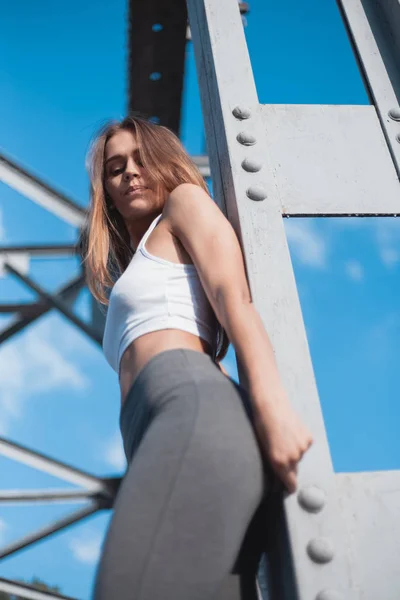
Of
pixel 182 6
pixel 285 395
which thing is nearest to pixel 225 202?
pixel 285 395

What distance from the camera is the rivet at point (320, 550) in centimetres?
139

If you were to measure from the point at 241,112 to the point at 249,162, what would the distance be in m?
0.20

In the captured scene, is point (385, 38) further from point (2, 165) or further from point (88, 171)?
point (2, 165)

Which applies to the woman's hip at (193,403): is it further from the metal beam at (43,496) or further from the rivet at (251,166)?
the metal beam at (43,496)

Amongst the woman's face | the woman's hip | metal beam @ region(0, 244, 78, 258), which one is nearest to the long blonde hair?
the woman's face

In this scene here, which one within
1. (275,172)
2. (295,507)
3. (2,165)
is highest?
(2,165)

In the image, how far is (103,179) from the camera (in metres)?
2.25

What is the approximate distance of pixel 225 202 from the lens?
6.66 feet

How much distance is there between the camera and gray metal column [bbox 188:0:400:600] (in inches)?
56.2

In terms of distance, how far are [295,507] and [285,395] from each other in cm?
24

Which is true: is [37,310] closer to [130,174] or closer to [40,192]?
[40,192]

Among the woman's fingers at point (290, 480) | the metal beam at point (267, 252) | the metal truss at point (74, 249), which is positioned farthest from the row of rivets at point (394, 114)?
the metal truss at point (74, 249)

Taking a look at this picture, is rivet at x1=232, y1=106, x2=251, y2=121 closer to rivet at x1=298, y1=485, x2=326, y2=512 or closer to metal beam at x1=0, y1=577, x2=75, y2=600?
rivet at x1=298, y1=485, x2=326, y2=512

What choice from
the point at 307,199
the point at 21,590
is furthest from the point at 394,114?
the point at 21,590
